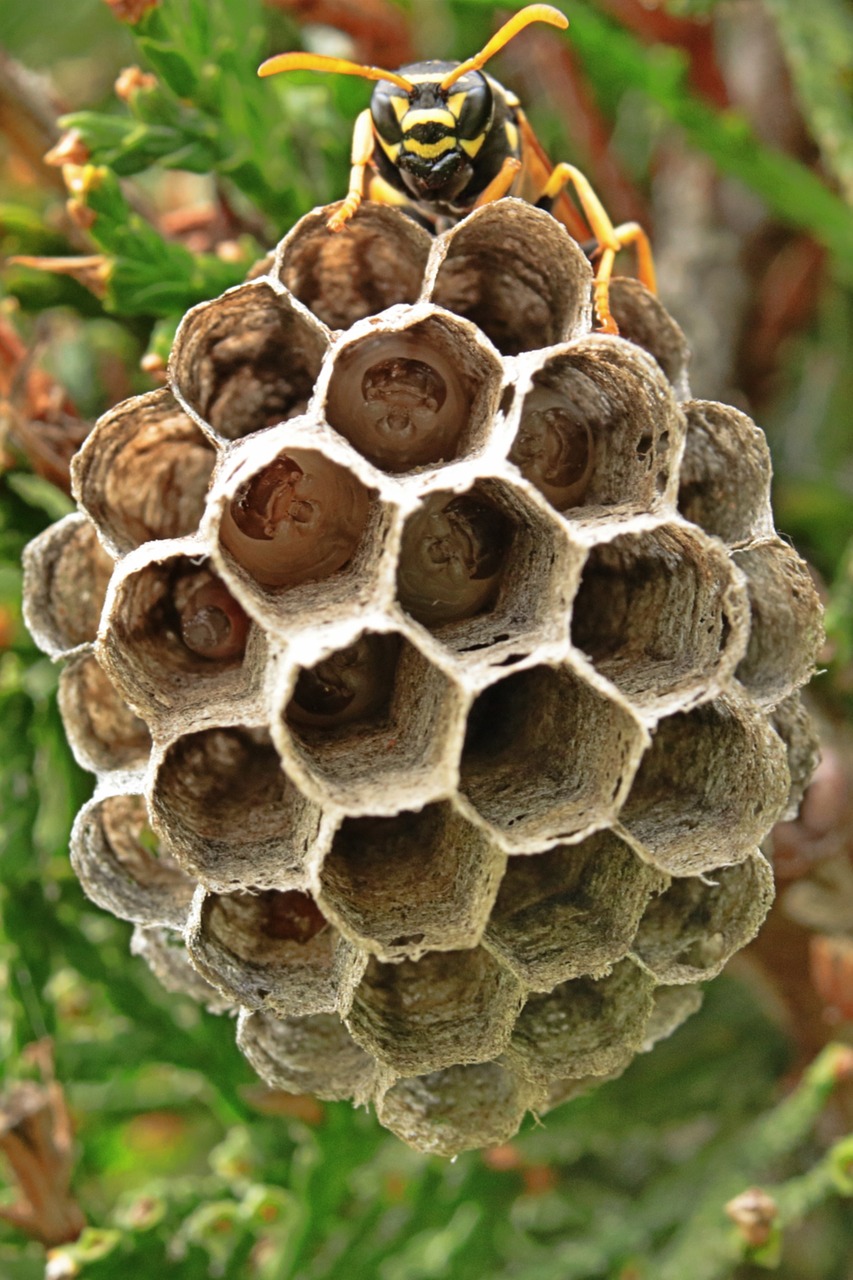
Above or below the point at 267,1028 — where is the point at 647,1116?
below

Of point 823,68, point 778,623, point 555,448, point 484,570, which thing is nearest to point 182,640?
point 484,570

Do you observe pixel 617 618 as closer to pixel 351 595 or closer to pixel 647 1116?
pixel 351 595

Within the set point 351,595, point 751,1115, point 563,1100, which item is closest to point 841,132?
point 351,595

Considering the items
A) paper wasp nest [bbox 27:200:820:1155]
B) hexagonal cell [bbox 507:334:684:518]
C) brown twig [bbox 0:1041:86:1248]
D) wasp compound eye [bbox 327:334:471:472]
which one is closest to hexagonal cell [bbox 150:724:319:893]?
paper wasp nest [bbox 27:200:820:1155]

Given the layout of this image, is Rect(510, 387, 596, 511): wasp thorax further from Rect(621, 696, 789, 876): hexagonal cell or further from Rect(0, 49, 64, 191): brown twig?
Rect(0, 49, 64, 191): brown twig

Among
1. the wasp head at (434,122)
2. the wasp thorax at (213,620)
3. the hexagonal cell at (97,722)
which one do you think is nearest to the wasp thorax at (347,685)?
the wasp thorax at (213,620)

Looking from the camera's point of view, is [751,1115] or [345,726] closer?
[345,726]
